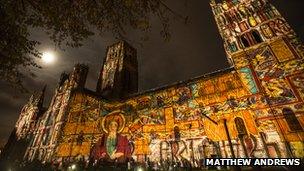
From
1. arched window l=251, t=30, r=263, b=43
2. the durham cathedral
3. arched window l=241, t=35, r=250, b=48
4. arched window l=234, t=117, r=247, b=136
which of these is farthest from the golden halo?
arched window l=251, t=30, r=263, b=43

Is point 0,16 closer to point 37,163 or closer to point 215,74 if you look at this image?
point 215,74

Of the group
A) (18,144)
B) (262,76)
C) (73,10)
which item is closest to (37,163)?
(18,144)

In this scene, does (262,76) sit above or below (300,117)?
above

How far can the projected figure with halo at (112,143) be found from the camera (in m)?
20.5

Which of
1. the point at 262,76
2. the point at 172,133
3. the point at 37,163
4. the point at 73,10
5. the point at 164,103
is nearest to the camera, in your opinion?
the point at 73,10

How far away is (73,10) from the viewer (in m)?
5.37

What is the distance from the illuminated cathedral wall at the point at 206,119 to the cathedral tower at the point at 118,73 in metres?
9.73

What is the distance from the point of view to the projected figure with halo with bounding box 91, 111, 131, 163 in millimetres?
20547

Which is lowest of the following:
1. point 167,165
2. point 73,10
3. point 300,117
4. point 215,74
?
point 167,165

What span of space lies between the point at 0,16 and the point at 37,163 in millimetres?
25240

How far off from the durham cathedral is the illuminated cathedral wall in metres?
0.07

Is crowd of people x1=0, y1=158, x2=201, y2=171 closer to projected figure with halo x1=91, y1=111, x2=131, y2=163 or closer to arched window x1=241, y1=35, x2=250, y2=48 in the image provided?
projected figure with halo x1=91, y1=111, x2=131, y2=163

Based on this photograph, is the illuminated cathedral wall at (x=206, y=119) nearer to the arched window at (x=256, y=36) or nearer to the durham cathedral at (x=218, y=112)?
the durham cathedral at (x=218, y=112)

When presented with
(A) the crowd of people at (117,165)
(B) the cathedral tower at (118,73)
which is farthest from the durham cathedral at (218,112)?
(B) the cathedral tower at (118,73)
